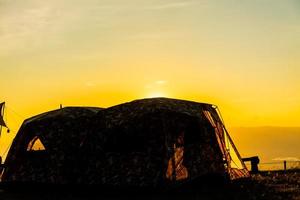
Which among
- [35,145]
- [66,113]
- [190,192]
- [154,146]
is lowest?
[190,192]

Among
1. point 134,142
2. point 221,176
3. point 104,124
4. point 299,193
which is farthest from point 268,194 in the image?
point 104,124

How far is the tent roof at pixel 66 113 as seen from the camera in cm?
2183

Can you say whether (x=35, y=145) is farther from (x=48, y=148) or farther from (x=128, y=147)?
(x=128, y=147)

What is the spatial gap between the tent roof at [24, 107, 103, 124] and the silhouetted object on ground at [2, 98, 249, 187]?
0.04 m

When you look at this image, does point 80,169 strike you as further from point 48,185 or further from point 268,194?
point 268,194

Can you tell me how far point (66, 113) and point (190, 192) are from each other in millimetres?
7021

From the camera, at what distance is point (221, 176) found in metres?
19.4

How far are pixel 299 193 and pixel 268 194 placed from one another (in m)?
1.08

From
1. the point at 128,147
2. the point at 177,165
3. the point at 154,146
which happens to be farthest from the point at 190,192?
the point at 128,147

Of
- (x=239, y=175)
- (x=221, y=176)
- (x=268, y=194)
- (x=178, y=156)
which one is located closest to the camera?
(x=268, y=194)

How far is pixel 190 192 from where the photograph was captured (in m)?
18.1

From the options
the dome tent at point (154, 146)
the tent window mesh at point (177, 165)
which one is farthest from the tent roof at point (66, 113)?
the tent window mesh at point (177, 165)

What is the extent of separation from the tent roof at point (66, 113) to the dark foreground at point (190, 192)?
3144mm

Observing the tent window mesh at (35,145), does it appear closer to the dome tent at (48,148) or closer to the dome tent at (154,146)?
the dome tent at (48,148)
